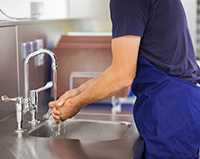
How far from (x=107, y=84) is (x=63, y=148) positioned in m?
0.25

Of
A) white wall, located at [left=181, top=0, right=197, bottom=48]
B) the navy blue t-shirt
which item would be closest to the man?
the navy blue t-shirt

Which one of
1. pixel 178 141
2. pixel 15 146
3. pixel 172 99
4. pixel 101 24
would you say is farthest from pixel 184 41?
pixel 101 24

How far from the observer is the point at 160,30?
1459 mm

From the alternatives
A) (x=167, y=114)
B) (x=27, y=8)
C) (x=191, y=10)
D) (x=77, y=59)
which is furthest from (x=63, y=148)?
(x=191, y=10)

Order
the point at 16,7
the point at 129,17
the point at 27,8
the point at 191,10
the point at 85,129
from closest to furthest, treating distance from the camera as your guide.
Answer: the point at 129,17
the point at 85,129
the point at 16,7
the point at 27,8
the point at 191,10

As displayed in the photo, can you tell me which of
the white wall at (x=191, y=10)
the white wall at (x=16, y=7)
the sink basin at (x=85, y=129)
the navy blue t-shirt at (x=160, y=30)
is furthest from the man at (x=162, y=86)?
the white wall at (x=191, y=10)

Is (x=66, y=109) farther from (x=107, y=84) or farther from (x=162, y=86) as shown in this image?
(x=162, y=86)

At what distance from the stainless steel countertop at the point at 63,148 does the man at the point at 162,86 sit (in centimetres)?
9

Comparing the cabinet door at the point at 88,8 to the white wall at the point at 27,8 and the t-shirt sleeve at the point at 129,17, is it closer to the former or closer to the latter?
the white wall at the point at 27,8

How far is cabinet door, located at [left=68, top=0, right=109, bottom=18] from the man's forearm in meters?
1.26

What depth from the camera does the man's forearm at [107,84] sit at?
4.62 feet

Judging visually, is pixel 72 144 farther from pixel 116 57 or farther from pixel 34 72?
pixel 34 72

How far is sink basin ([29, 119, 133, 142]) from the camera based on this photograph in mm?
1848

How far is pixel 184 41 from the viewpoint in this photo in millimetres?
1509
